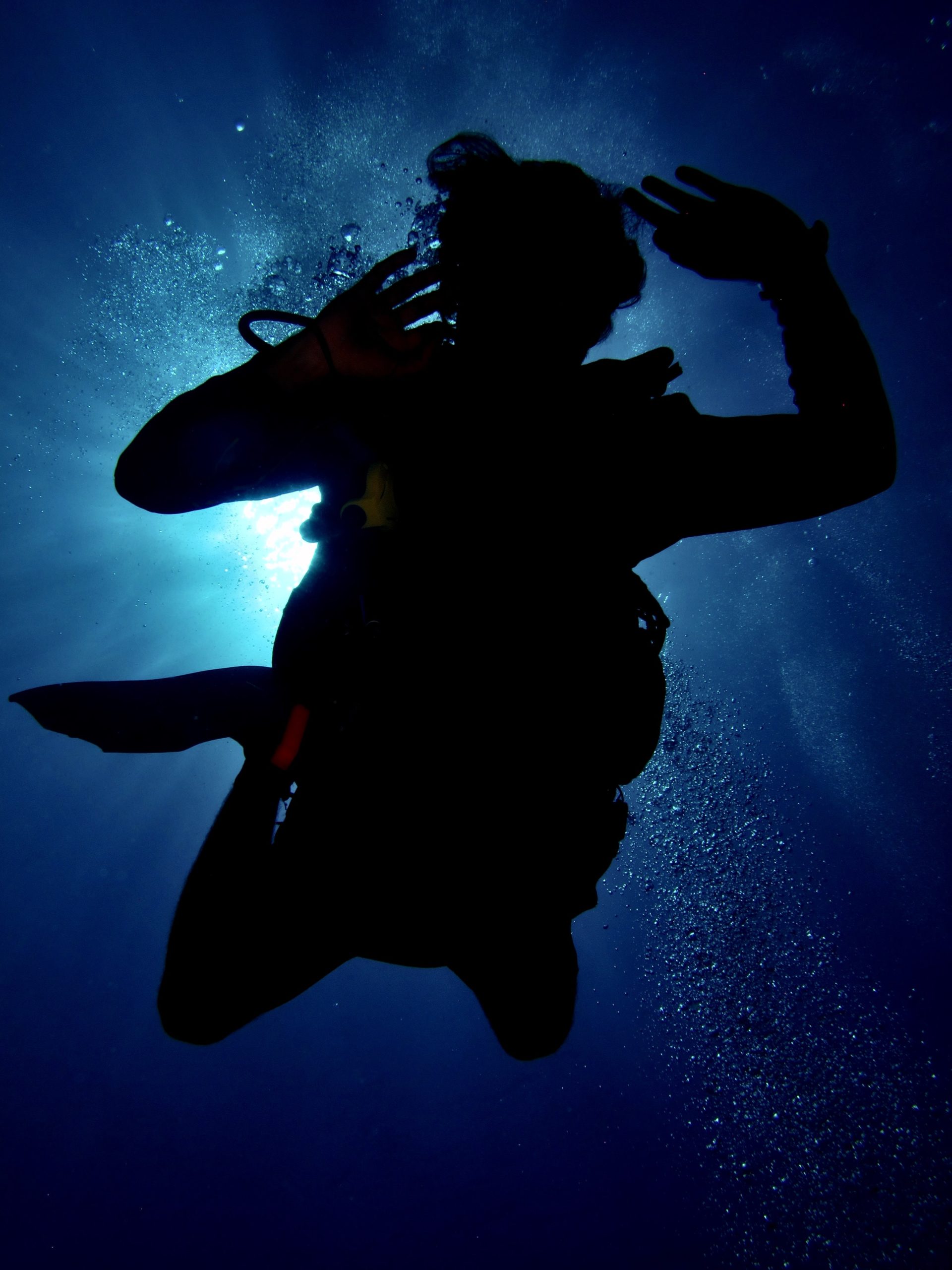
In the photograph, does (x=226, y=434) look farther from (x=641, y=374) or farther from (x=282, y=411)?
(x=641, y=374)

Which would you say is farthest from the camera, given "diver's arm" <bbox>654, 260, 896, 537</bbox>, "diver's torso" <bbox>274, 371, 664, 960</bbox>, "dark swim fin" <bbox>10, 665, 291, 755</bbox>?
"diver's arm" <bbox>654, 260, 896, 537</bbox>

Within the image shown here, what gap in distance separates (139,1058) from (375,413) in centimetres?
3232

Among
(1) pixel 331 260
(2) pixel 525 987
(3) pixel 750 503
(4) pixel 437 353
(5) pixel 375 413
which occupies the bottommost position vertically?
(2) pixel 525 987

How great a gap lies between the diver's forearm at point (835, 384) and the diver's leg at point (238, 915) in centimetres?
150

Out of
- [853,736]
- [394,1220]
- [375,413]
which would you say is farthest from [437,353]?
[394,1220]

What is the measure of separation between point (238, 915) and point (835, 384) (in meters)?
1.84

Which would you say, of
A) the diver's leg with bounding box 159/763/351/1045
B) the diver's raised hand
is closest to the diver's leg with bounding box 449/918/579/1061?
the diver's leg with bounding box 159/763/351/1045

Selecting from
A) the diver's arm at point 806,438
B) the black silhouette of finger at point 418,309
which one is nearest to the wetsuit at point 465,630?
the diver's arm at point 806,438

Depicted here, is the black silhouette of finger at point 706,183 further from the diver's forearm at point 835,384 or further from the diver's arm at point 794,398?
the diver's forearm at point 835,384

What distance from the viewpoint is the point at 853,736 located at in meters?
17.5

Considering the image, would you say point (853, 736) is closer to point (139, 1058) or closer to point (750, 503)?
point (750, 503)

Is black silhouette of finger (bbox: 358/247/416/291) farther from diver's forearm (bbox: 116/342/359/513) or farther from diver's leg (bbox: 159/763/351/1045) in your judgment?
diver's leg (bbox: 159/763/351/1045)

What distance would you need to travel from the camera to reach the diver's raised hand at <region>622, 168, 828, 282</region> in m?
1.29

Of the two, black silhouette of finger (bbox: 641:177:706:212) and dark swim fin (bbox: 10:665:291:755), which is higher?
black silhouette of finger (bbox: 641:177:706:212)
